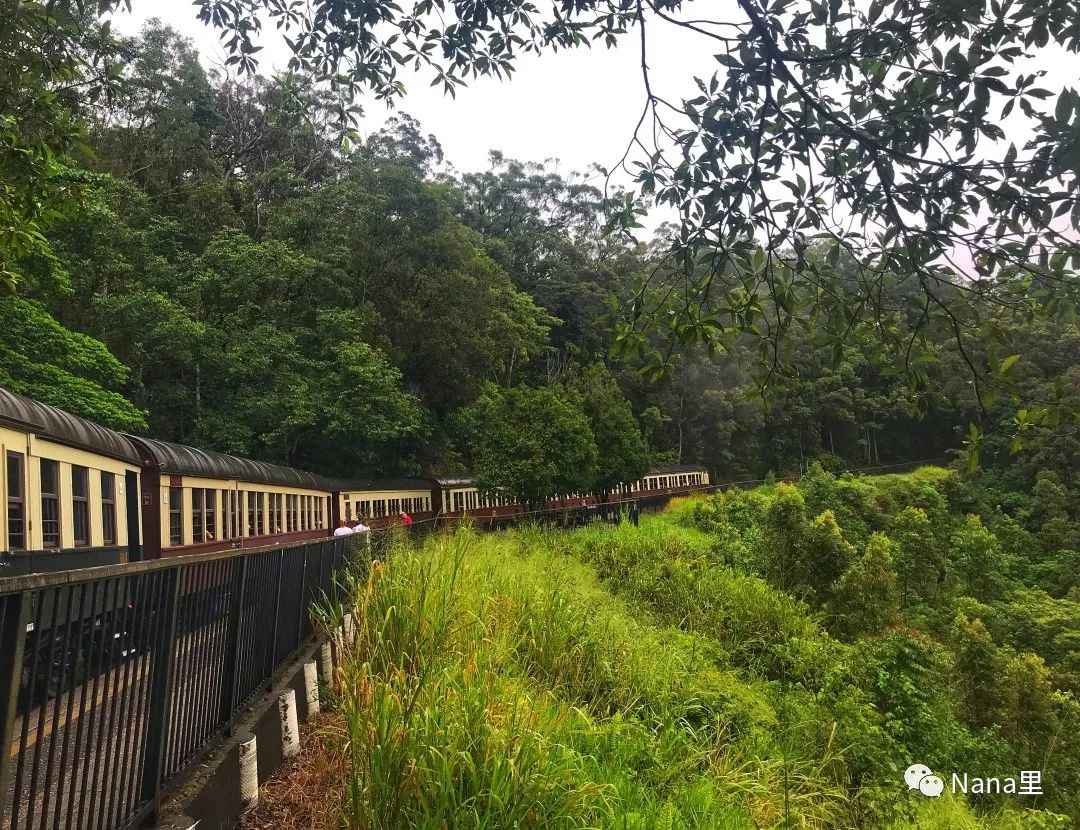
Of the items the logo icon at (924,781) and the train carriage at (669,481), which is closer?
the logo icon at (924,781)

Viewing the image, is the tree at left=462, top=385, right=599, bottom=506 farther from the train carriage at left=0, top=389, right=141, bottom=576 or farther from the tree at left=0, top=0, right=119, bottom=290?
the tree at left=0, top=0, right=119, bottom=290

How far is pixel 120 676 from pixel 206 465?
361 inches

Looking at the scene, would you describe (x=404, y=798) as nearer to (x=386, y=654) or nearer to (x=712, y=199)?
(x=386, y=654)

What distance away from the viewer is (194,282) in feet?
79.8

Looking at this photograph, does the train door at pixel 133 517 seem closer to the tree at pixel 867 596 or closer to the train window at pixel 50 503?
the train window at pixel 50 503

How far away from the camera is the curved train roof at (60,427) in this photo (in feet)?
20.9

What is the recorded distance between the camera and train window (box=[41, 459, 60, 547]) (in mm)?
6887

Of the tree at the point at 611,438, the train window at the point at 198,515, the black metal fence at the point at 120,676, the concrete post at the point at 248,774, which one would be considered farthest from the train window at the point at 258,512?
the tree at the point at 611,438

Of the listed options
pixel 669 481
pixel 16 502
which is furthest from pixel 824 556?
pixel 669 481

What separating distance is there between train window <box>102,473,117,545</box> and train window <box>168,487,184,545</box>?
1.35 metres

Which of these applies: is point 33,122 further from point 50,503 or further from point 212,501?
point 212,501

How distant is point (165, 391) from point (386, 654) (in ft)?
72.6

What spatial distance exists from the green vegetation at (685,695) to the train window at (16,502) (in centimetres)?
306

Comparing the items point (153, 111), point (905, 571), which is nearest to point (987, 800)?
point (905, 571)
